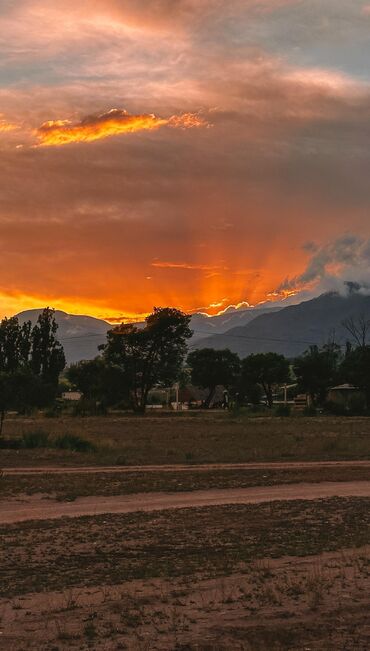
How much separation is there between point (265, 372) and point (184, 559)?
94.4 meters

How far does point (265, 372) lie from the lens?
4203 inches

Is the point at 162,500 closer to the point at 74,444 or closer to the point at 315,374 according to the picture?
the point at 74,444

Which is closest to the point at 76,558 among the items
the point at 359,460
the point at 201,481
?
the point at 201,481

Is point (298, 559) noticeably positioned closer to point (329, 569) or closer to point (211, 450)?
point (329, 569)

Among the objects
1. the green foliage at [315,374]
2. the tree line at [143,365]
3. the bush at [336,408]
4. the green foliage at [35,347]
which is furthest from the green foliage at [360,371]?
the green foliage at [35,347]

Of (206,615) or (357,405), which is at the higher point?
(357,405)

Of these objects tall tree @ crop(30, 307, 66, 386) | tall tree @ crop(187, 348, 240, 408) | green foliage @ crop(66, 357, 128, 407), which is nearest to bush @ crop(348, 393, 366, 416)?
green foliage @ crop(66, 357, 128, 407)

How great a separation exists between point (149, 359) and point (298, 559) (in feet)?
256

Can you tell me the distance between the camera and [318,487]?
23.5 metres

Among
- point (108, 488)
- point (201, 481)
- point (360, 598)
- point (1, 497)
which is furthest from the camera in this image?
point (201, 481)

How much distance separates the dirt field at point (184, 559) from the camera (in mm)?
9039

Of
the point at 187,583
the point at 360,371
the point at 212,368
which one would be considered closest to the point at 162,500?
the point at 187,583

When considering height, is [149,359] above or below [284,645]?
above

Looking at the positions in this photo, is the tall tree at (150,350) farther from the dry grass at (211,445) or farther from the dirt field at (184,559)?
the dirt field at (184,559)
